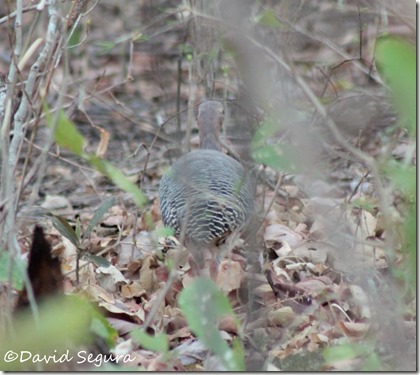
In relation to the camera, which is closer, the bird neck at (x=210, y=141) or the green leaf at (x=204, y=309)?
the green leaf at (x=204, y=309)

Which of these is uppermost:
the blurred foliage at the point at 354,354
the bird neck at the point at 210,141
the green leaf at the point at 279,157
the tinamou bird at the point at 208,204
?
the bird neck at the point at 210,141

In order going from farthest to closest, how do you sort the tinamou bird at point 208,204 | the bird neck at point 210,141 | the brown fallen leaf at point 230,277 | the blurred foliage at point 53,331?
the bird neck at point 210,141
the tinamou bird at point 208,204
the brown fallen leaf at point 230,277
the blurred foliage at point 53,331

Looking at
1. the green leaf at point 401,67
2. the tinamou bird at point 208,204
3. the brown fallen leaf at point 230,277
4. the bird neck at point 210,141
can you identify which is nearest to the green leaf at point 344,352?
the green leaf at point 401,67

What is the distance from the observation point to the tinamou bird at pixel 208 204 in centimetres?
457

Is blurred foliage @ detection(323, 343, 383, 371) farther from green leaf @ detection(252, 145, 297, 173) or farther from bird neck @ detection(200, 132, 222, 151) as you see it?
bird neck @ detection(200, 132, 222, 151)

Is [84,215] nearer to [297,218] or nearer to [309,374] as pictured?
[297,218]

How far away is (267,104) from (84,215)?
345cm

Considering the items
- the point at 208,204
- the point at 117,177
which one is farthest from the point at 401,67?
the point at 208,204

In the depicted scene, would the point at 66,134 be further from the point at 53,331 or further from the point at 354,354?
the point at 354,354

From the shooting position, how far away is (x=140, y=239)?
527 centimetres

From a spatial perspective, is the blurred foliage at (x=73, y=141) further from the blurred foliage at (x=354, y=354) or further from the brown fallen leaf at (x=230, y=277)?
the brown fallen leaf at (x=230, y=277)

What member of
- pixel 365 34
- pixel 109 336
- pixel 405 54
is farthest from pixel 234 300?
pixel 365 34

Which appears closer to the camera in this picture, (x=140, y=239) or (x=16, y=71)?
(x=16, y=71)

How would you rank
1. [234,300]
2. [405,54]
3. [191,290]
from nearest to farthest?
[405,54]
[191,290]
[234,300]
